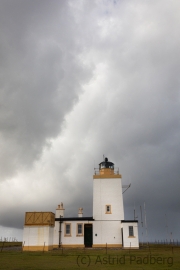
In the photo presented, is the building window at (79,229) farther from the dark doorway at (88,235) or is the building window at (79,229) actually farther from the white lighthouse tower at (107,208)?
the white lighthouse tower at (107,208)

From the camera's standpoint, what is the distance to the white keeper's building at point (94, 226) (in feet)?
95.0

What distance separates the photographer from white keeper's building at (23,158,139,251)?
28953 millimetres

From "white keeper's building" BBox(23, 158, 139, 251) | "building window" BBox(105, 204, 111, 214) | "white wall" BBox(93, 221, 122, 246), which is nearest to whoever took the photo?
"white keeper's building" BBox(23, 158, 139, 251)

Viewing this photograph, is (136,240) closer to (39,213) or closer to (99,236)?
(99,236)

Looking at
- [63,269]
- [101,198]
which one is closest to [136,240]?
[101,198]

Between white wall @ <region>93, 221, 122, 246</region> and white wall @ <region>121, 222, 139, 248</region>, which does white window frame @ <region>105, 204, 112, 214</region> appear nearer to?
white wall @ <region>93, 221, 122, 246</region>

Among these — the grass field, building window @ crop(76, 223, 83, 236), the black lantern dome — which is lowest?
the grass field

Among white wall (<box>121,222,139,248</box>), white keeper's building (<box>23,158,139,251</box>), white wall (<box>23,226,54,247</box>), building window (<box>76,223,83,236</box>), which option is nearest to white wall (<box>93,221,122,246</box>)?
white keeper's building (<box>23,158,139,251</box>)

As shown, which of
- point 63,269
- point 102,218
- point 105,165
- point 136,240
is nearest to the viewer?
point 63,269

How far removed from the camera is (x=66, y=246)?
31203 millimetres

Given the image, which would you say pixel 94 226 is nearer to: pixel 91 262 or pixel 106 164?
pixel 106 164

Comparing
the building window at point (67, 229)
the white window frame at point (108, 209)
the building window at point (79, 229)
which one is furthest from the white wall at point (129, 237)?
the building window at point (67, 229)

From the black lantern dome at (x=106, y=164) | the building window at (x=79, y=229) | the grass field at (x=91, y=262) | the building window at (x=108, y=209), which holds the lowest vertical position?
the grass field at (x=91, y=262)

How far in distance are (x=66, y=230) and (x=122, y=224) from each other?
24.4 ft
